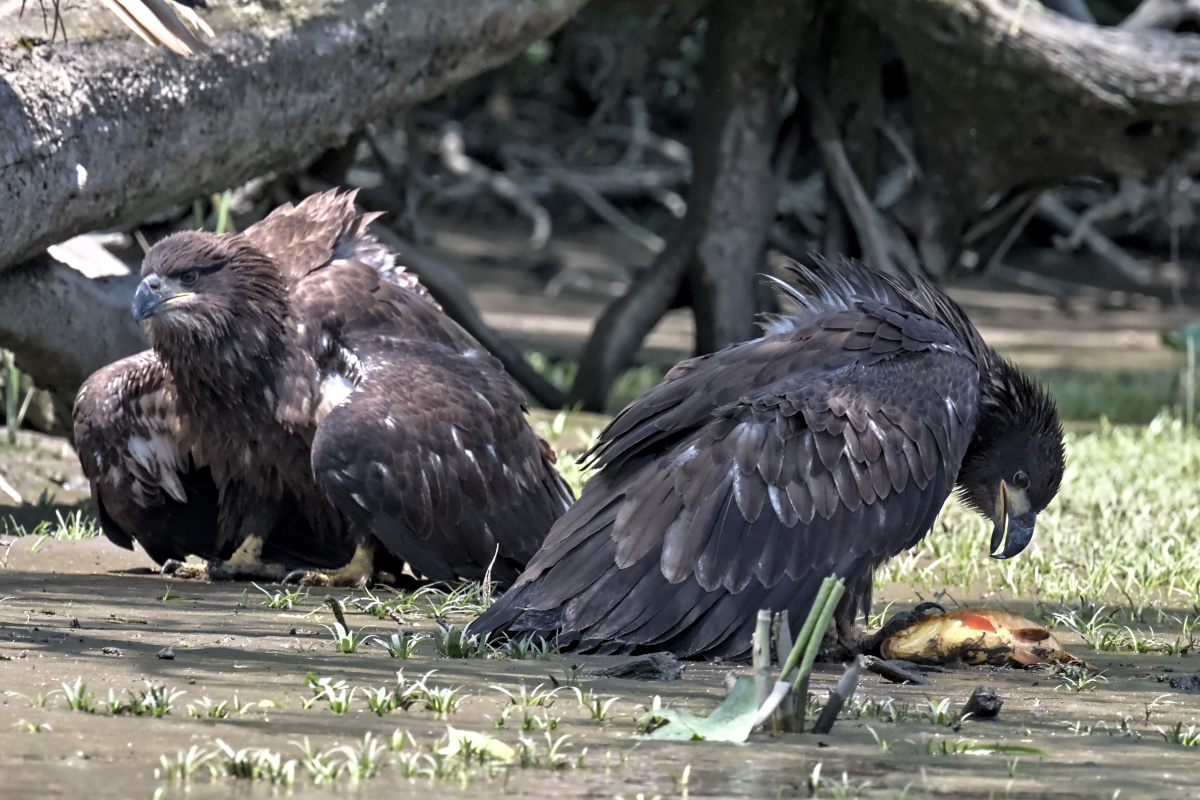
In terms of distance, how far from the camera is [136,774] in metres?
2.46

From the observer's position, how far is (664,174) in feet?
48.7

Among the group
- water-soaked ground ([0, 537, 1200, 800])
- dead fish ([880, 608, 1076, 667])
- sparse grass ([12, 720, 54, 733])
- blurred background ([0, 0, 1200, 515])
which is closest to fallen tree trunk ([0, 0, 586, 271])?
blurred background ([0, 0, 1200, 515])

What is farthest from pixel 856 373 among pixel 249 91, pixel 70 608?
pixel 249 91

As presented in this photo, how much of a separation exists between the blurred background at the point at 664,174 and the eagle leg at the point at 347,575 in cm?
153

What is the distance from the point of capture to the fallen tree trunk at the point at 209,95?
549cm

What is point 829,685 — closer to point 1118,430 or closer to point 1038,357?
point 1118,430

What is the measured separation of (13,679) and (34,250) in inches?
117

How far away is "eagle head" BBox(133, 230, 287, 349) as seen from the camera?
5070mm

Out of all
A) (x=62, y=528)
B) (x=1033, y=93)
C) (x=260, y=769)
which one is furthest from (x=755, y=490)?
(x=1033, y=93)

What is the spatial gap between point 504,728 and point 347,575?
2.34 meters

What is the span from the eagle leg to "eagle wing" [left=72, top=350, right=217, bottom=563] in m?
0.57

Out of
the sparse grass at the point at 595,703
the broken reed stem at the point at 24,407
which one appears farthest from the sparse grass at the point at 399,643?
the broken reed stem at the point at 24,407

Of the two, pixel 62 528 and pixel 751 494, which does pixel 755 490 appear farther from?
pixel 62 528

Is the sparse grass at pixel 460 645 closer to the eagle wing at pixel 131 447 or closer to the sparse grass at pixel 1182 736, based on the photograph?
the sparse grass at pixel 1182 736
